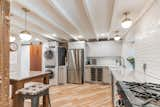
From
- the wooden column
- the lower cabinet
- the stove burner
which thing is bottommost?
the lower cabinet

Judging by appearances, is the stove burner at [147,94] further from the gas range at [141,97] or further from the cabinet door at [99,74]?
the cabinet door at [99,74]

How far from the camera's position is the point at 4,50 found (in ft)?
3.85

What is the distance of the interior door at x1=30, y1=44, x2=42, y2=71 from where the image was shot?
7496 millimetres

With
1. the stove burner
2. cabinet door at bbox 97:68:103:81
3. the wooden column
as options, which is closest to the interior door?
cabinet door at bbox 97:68:103:81

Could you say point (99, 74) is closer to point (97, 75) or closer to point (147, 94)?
point (97, 75)

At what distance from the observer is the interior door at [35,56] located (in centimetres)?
750

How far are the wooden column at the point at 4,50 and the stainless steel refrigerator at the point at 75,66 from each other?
5.40 m

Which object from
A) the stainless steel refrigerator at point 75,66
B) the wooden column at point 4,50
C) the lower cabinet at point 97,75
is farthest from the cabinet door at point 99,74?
the wooden column at point 4,50

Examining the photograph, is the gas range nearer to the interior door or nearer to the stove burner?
the stove burner

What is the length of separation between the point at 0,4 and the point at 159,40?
7.08 ft

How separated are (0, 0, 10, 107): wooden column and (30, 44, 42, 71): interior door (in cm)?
645

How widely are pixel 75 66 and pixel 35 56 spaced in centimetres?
260

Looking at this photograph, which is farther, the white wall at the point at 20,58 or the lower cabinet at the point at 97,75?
the lower cabinet at the point at 97,75

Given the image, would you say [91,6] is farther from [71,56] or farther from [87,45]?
[87,45]
